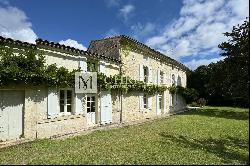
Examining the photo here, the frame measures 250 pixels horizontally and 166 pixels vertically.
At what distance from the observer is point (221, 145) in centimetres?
1080

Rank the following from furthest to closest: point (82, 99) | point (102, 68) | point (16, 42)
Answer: point (102, 68) < point (82, 99) < point (16, 42)

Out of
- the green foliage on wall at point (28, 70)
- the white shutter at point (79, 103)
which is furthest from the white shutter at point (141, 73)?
the green foliage on wall at point (28, 70)

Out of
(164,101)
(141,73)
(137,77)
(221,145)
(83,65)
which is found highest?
(83,65)

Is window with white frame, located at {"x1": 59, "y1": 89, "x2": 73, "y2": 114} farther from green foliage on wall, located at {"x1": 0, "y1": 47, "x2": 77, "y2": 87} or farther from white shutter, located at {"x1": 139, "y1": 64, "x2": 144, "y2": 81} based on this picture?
white shutter, located at {"x1": 139, "y1": 64, "x2": 144, "y2": 81}

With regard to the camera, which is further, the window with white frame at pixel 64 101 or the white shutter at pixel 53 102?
the window with white frame at pixel 64 101

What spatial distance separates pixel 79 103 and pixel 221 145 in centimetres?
747

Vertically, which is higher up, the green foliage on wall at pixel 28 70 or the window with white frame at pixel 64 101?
the green foliage on wall at pixel 28 70

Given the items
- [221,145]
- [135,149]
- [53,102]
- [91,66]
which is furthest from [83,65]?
[221,145]

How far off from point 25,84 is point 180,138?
7.31 metres

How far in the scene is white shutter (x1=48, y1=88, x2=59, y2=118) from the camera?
1259 centimetres

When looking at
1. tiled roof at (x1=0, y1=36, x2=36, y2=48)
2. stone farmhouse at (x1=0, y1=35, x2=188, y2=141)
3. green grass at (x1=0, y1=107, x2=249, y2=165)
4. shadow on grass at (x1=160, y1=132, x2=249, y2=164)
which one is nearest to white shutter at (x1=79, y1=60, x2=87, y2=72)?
stone farmhouse at (x1=0, y1=35, x2=188, y2=141)

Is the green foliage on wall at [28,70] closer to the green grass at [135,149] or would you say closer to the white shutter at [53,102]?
the white shutter at [53,102]

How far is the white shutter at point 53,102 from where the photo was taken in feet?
41.3

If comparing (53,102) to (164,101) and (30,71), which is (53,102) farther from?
(164,101)
